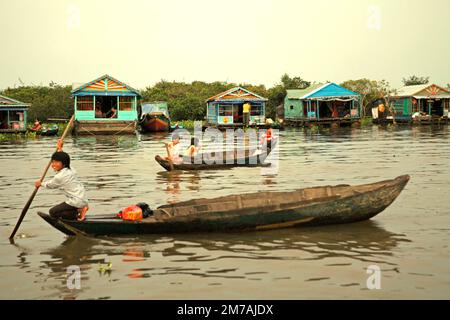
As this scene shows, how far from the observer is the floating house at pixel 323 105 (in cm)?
4228

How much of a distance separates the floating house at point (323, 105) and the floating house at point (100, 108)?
1281 cm

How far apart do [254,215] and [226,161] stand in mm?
8444

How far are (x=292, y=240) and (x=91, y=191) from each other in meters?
6.06

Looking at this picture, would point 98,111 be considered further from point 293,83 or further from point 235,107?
point 293,83

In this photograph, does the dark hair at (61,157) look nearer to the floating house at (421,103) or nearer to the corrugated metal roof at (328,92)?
the corrugated metal roof at (328,92)

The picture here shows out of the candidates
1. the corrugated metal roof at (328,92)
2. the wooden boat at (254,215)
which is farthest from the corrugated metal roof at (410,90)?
the wooden boat at (254,215)

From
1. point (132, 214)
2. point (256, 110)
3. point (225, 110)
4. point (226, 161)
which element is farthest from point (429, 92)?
point (132, 214)

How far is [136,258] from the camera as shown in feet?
23.8

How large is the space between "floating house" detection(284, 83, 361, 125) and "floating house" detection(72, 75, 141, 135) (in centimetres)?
1281

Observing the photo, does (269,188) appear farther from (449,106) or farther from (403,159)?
(449,106)

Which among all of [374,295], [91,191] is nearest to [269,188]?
[91,191]

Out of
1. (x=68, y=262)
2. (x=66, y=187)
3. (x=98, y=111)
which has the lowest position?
(x=68, y=262)

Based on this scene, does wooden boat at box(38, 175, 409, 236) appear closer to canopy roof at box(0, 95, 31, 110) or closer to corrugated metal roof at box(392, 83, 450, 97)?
canopy roof at box(0, 95, 31, 110)

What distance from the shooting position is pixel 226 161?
652 inches
